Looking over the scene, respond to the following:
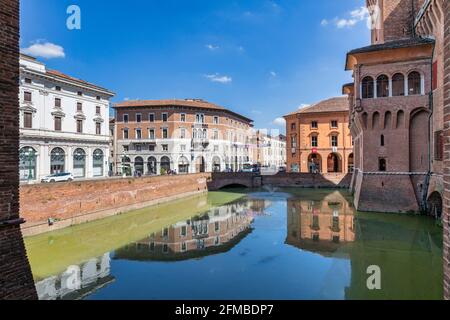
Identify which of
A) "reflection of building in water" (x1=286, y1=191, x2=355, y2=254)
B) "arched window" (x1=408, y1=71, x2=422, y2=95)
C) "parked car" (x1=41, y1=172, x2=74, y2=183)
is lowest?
"reflection of building in water" (x1=286, y1=191, x2=355, y2=254)

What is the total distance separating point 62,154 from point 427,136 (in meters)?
36.1

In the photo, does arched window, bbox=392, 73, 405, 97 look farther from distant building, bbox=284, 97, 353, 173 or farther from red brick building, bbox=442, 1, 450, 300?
distant building, bbox=284, 97, 353, 173

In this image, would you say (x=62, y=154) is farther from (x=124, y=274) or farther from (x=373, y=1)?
(x=373, y=1)

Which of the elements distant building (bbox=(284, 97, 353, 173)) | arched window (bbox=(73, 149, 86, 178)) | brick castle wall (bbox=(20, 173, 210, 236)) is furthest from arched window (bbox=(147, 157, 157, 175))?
distant building (bbox=(284, 97, 353, 173))

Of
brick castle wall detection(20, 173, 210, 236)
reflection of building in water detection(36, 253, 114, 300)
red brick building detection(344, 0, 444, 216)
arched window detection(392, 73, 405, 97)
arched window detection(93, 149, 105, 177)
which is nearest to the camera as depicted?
reflection of building in water detection(36, 253, 114, 300)

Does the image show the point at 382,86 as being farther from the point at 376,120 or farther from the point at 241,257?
the point at 241,257

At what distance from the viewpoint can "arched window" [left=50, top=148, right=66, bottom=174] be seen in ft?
105

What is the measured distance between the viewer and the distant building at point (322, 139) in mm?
44281

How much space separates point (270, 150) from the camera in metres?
90.0

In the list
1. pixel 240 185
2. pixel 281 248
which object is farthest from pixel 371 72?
pixel 240 185

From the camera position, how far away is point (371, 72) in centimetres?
2164

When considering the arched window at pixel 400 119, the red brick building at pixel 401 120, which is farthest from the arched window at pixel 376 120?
the arched window at pixel 400 119

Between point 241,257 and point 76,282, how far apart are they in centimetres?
684
